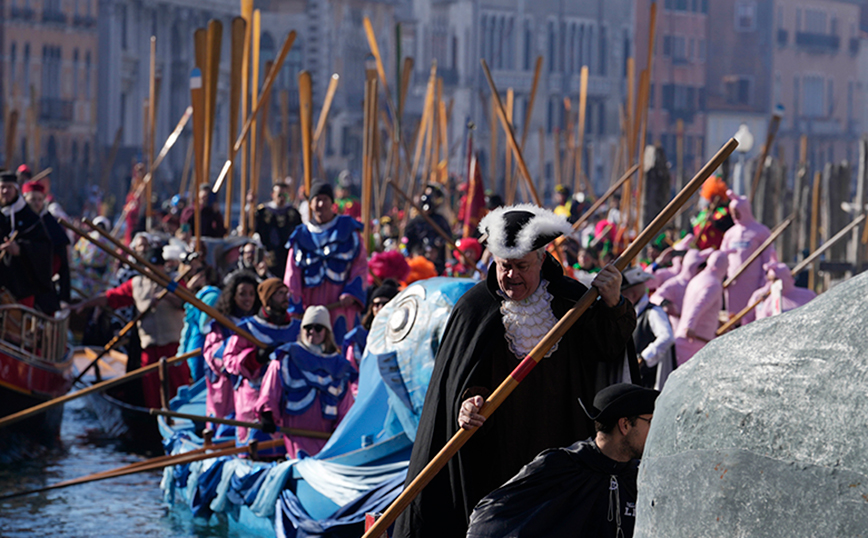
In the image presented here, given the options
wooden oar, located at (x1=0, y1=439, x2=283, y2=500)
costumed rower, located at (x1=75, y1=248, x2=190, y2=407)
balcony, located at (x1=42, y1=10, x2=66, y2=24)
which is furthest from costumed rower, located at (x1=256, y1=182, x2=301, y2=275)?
balcony, located at (x1=42, y1=10, x2=66, y2=24)

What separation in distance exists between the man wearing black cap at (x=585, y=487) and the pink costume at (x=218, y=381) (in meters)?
4.37

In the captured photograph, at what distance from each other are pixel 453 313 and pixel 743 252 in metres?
5.35

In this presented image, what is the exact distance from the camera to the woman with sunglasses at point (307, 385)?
648cm

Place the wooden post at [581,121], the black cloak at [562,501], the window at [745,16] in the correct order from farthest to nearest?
the window at [745,16] → the wooden post at [581,121] → the black cloak at [562,501]

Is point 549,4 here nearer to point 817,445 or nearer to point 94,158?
point 94,158

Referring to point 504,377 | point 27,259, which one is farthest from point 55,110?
point 504,377

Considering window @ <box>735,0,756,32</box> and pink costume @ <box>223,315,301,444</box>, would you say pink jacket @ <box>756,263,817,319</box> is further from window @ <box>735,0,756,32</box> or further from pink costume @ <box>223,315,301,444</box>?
window @ <box>735,0,756,32</box>

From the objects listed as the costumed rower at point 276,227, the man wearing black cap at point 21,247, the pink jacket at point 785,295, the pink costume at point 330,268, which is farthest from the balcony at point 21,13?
the pink jacket at point 785,295

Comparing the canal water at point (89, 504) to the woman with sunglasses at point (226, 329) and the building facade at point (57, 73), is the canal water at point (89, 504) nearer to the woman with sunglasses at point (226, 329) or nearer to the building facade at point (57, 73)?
the woman with sunglasses at point (226, 329)

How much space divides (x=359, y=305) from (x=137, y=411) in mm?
2369

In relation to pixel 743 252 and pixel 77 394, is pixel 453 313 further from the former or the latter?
pixel 743 252

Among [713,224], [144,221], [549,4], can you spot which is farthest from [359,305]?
[549,4]

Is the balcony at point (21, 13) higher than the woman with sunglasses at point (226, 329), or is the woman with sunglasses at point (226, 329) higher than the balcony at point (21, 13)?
the balcony at point (21, 13)

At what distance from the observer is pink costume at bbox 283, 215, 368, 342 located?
Answer: 780 centimetres
